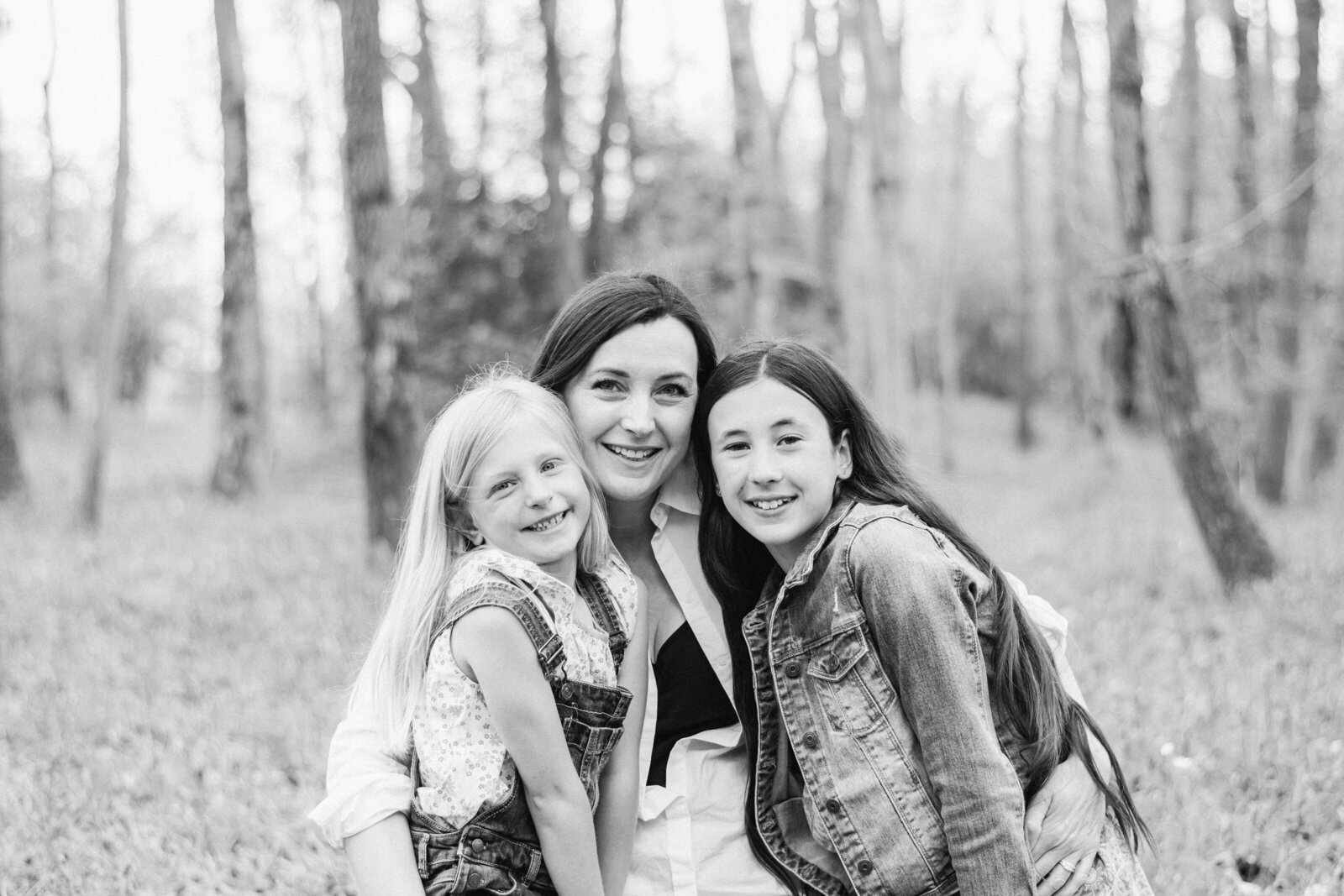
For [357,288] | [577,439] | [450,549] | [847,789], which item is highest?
[357,288]

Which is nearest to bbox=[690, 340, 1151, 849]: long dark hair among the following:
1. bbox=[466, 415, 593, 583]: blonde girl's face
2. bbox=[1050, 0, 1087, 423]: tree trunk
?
bbox=[466, 415, 593, 583]: blonde girl's face

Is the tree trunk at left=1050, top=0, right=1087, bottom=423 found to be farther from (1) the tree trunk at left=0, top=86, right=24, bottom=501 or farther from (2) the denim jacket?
(2) the denim jacket

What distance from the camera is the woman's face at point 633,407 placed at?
279 cm

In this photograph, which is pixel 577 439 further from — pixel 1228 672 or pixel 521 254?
pixel 521 254

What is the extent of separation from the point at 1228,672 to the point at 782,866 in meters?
3.59

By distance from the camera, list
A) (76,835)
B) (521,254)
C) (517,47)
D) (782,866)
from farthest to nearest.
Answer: (517,47)
(521,254)
(76,835)
(782,866)

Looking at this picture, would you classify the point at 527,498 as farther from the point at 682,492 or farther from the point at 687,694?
the point at 687,694

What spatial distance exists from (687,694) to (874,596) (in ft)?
2.28

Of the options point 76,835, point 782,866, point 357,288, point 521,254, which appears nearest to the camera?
point 782,866

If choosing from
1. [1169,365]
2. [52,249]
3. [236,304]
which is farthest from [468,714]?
[52,249]

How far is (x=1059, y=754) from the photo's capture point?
251 cm

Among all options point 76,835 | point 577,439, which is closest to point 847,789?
point 577,439

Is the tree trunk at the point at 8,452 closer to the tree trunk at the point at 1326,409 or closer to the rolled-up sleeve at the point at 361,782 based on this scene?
the rolled-up sleeve at the point at 361,782

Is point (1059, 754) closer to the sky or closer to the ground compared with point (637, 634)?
closer to the ground
